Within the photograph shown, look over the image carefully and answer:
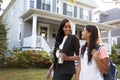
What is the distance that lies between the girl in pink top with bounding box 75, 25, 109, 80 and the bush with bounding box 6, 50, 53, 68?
975cm

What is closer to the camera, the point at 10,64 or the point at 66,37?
the point at 66,37

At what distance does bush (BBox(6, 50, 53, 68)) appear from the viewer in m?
12.8

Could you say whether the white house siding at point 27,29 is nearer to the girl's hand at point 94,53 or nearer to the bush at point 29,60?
the bush at point 29,60

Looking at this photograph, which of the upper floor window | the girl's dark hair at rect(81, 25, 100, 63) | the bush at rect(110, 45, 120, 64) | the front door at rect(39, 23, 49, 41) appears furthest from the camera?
the upper floor window

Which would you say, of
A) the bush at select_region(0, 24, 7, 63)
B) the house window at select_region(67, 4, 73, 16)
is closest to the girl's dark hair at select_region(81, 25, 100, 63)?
the bush at select_region(0, 24, 7, 63)

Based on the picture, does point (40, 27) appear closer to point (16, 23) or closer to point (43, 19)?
point (43, 19)

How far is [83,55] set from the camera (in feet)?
11.0

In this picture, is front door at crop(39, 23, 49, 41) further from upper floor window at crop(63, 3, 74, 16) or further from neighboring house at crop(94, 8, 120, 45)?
neighboring house at crop(94, 8, 120, 45)

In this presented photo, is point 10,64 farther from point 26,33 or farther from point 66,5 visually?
point 66,5

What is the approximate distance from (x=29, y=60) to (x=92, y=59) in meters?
10.2

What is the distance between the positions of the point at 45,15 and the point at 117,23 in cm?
1556

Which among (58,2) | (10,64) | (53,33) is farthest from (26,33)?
(10,64)

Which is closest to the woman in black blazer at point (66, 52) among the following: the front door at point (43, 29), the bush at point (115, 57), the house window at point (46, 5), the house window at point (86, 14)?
the bush at point (115, 57)

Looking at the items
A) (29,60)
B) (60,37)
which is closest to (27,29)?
(29,60)
